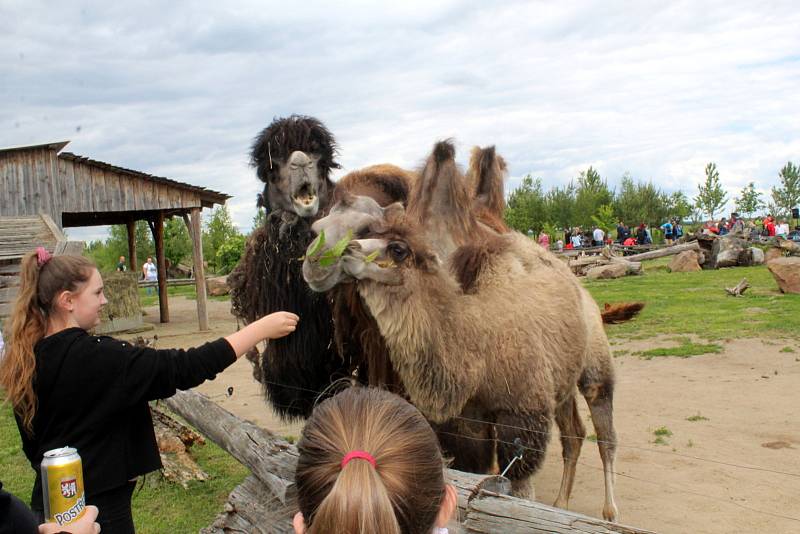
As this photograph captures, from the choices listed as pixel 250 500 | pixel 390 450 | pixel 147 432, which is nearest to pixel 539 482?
pixel 250 500

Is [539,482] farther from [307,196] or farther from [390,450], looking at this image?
[390,450]

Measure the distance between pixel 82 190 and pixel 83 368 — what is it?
13.5 metres

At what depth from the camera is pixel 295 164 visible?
13.1 ft

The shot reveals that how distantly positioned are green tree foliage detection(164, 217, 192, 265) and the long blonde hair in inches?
1423

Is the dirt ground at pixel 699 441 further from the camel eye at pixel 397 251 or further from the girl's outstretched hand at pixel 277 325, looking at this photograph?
the girl's outstretched hand at pixel 277 325

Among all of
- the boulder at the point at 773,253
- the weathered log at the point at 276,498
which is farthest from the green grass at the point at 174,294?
the weathered log at the point at 276,498

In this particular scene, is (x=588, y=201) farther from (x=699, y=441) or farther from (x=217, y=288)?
(x=699, y=441)

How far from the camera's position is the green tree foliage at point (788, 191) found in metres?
53.4

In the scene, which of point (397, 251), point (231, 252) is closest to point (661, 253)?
point (231, 252)

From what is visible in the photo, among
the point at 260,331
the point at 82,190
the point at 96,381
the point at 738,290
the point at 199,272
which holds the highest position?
the point at 82,190

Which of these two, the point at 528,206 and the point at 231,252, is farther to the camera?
the point at 528,206

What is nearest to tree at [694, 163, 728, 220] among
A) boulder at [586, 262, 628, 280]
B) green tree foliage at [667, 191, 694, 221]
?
green tree foliage at [667, 191, 694, 221]

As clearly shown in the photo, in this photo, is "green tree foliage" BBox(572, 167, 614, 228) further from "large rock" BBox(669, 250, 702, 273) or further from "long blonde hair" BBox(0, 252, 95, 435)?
"long blonde hair" BBox(0, 252, 95, 435)

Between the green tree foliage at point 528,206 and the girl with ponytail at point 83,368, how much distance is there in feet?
128
